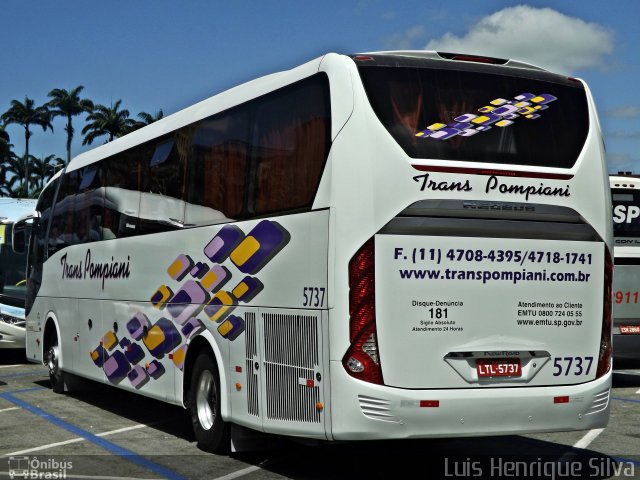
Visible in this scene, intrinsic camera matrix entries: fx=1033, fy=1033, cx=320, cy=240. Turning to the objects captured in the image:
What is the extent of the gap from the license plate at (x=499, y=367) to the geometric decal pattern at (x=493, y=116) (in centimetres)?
182

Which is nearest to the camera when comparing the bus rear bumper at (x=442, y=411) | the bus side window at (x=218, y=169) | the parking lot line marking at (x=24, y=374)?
the bus rear bumper at (x=442, y=411)

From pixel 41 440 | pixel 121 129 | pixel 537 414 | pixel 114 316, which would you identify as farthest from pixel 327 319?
pixel 121 129

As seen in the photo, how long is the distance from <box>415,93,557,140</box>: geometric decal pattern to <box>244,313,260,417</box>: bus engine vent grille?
240cm

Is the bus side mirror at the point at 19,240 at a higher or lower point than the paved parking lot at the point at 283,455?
higher

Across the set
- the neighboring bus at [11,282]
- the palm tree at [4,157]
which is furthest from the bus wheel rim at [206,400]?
the palm tree at [4,157]

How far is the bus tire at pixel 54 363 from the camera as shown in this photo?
1593 cm

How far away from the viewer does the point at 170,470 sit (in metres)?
9.25

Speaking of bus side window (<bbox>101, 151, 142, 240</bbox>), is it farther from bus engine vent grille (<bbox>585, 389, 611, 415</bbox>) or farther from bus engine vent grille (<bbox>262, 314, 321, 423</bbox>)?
bus engine vent grille (<bbox>585, 389, 611, 415</bbox>)

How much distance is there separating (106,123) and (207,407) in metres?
85.4

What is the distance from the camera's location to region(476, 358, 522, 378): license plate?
8195 millimetres

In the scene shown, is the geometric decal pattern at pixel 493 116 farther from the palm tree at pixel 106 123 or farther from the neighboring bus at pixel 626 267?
the palm tree at pixel 106 123

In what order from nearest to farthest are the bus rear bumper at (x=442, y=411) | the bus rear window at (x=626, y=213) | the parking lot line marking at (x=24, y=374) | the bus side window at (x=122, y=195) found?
the bus rear bumper at (x=442, y=411) < the bus side window at (x=122, y=195) < the bus rear window at (x=626, y=213) < the parking lot line marking at (x=24, y=374)

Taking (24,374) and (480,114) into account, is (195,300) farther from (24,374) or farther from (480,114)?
(24,374)

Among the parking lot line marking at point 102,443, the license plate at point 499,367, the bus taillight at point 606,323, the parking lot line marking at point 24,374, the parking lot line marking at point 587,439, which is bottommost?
the parking lot line marking at point 587,439
